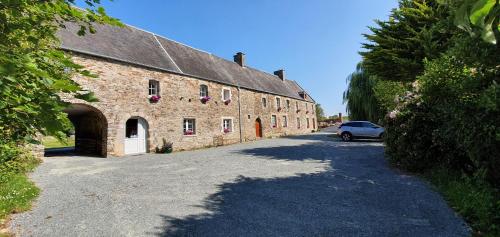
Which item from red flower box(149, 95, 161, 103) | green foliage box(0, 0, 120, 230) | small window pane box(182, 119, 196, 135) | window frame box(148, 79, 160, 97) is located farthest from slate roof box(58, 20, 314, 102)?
green foliage box(0, 0, 120, 230)

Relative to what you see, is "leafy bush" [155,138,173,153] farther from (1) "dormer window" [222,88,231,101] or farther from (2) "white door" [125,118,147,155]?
(1) "dormer window" [222,88,231,101]

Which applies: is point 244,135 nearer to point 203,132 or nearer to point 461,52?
point 203,132

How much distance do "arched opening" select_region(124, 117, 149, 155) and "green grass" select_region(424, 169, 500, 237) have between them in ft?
43.6

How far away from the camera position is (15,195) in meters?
6.02

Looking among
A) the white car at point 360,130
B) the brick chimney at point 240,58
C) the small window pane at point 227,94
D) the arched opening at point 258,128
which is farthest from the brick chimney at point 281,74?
the white car at point 360,130

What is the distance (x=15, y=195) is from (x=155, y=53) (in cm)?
1250

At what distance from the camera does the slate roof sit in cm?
1320

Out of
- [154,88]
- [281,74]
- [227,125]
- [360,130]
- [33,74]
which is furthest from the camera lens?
[281,74]

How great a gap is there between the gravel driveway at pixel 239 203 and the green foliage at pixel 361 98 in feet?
52.5

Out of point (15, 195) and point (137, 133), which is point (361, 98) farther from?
point (15, 195)

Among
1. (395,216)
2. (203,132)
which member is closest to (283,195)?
(395,216)

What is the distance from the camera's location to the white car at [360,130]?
19.0m

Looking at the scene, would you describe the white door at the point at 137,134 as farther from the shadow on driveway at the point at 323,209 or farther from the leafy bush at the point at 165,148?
the shadow on driveway at the point at 323,209

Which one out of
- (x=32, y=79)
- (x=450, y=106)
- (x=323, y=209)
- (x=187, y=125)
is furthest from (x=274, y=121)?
(x=32, y=79)
